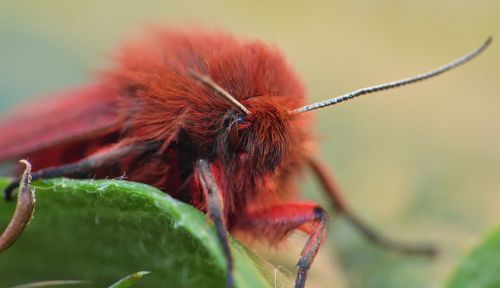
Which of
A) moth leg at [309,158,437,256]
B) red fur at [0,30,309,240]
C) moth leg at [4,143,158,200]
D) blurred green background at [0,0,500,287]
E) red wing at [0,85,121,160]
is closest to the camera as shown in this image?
moth leg at [4,143,158,200]

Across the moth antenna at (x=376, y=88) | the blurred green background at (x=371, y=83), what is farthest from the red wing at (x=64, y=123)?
the moth antenna at (x=376, y=88)

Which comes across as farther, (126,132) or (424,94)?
(424,94)

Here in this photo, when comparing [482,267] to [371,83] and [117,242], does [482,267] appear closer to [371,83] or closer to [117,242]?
[117,242]

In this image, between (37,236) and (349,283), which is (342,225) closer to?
(349,283)

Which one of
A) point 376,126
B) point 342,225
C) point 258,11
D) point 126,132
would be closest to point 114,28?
point 258,11

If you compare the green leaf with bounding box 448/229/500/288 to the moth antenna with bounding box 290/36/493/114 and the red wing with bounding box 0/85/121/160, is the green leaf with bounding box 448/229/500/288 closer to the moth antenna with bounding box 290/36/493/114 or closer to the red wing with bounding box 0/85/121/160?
the moth antenna with bounding box 290/36/493/114

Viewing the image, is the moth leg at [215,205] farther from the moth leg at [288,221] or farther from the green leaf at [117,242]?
the moth leg at [288,221]

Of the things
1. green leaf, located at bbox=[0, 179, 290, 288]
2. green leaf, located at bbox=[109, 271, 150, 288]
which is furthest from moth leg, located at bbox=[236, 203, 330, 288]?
green leaf, located at bbox=[109, 271, 150, 288]
